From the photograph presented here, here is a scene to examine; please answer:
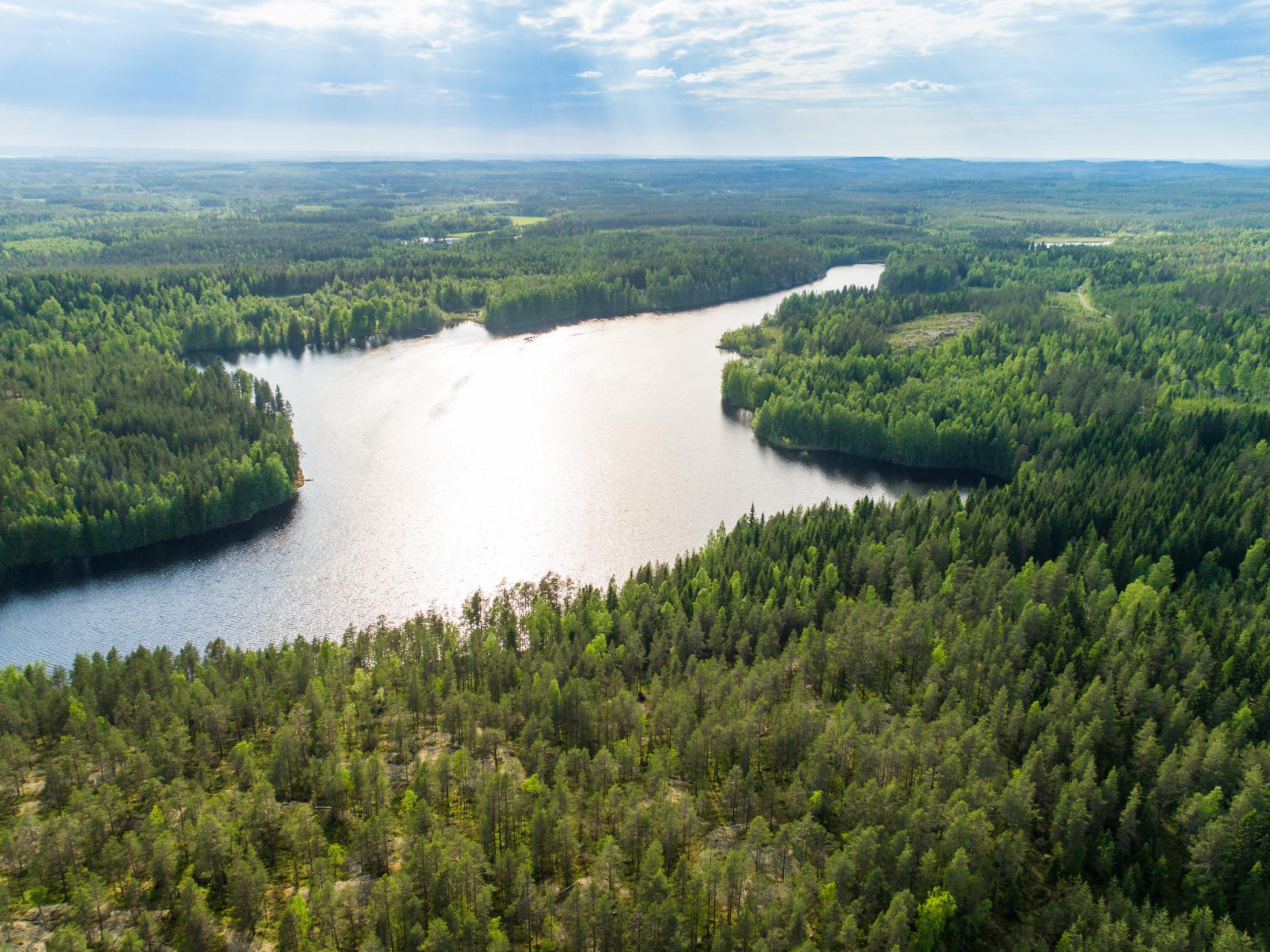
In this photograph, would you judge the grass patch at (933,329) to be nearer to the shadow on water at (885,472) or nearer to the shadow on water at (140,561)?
the shadow on water at (885,472)

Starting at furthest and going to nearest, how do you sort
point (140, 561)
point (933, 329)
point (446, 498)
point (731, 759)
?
point (933, 329) < point (446, 498) < point (140, 561) < point (731, 759)

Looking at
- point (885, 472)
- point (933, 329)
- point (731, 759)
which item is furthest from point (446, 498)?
point (933, 329)

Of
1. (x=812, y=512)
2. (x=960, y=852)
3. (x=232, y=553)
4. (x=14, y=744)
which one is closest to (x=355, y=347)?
(x=232, y=553)

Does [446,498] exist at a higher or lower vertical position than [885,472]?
lower

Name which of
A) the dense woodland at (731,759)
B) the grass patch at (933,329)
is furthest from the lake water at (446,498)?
the grass patch at (933,329)

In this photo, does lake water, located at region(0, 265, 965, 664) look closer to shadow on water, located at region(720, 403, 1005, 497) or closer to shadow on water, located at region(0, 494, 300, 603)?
shadow on water, located at region(0, 494, 300, 603)

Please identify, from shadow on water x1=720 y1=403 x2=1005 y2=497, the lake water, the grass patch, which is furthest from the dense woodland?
the grass patch

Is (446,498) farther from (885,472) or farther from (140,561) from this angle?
(885,472)
